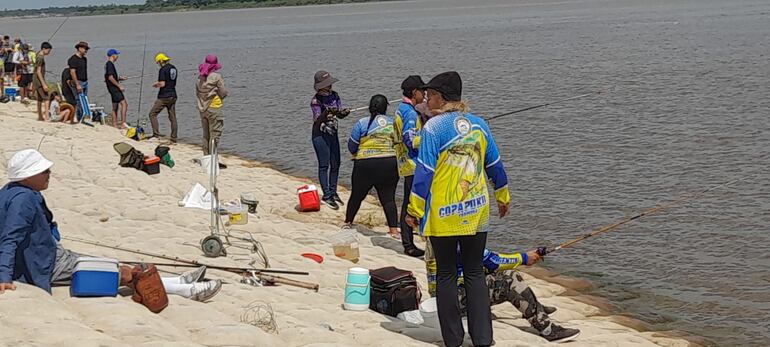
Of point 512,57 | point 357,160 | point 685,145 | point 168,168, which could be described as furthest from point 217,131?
point 512,57

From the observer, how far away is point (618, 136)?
20000 mm

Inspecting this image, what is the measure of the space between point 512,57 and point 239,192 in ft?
96.1

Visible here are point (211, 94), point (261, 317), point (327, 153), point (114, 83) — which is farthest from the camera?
point (114, 83)

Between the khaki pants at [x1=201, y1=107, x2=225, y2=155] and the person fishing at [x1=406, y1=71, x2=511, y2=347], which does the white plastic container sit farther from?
the khaki pants at [x1=201, y1=107, x2=225, y2=155]

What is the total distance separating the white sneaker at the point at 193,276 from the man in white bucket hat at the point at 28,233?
0.93 m

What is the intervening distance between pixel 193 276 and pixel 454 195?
7.74 feet

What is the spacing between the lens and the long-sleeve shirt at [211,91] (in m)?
15.4

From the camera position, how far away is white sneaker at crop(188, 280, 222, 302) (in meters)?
7.27

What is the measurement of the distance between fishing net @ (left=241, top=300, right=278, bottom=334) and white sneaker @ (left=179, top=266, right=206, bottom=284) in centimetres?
48

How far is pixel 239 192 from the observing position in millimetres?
14094

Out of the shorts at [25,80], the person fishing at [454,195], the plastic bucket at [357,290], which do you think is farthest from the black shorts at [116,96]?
the person fishing at [454,195]

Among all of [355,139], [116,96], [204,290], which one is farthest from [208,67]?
[204,290]

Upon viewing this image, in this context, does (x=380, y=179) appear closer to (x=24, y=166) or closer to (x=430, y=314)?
(x=430, y=314)

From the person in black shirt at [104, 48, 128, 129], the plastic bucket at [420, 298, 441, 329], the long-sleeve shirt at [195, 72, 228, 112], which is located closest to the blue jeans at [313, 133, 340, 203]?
the long-sleeve shirt at [195, 72, 228, 112]
